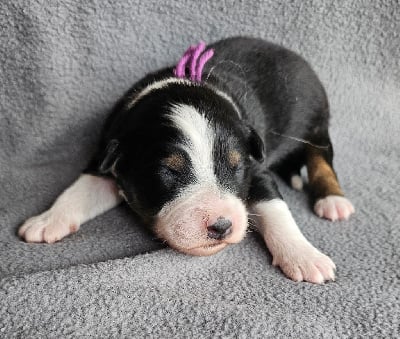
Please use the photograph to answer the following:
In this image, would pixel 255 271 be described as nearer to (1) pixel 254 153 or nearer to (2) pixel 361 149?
(1) pixel 254 153

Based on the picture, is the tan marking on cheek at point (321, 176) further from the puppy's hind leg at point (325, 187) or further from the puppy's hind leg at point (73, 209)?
the puppy's hind leg at point (73, 209)

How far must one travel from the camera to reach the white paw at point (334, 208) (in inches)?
97.0

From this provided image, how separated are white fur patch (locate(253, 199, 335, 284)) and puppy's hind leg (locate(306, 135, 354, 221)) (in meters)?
0.33

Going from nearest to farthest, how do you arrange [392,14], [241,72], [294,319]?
[294,319] → [241,72] → [392,14]

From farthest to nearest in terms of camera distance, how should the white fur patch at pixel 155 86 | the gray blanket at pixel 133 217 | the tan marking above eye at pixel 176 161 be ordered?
the white fur patch at pixel 155 86, the tan marking above eye at pixel 176 161, the gray blanket at pixel 133 217

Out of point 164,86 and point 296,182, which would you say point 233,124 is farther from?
point 296,182

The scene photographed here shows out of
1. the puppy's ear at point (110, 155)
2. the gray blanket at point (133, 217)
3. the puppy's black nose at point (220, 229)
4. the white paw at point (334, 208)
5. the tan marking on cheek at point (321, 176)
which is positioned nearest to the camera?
the gray blanket at point (133, 217)

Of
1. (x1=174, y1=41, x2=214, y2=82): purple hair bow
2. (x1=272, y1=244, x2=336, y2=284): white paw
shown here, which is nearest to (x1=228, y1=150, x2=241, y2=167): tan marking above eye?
(x1=272, y1=244, x2=336, y2=284): white paw

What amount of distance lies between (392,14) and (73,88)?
196 cm

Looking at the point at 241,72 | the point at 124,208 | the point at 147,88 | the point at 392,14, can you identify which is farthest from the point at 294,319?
the point at 392,14

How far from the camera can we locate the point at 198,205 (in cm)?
187

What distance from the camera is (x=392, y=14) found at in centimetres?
325

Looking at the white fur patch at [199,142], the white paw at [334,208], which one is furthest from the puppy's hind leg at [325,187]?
the white fur patch at [199,142]

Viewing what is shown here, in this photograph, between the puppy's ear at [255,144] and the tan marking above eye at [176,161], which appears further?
the puppy's ear at [255,144]
